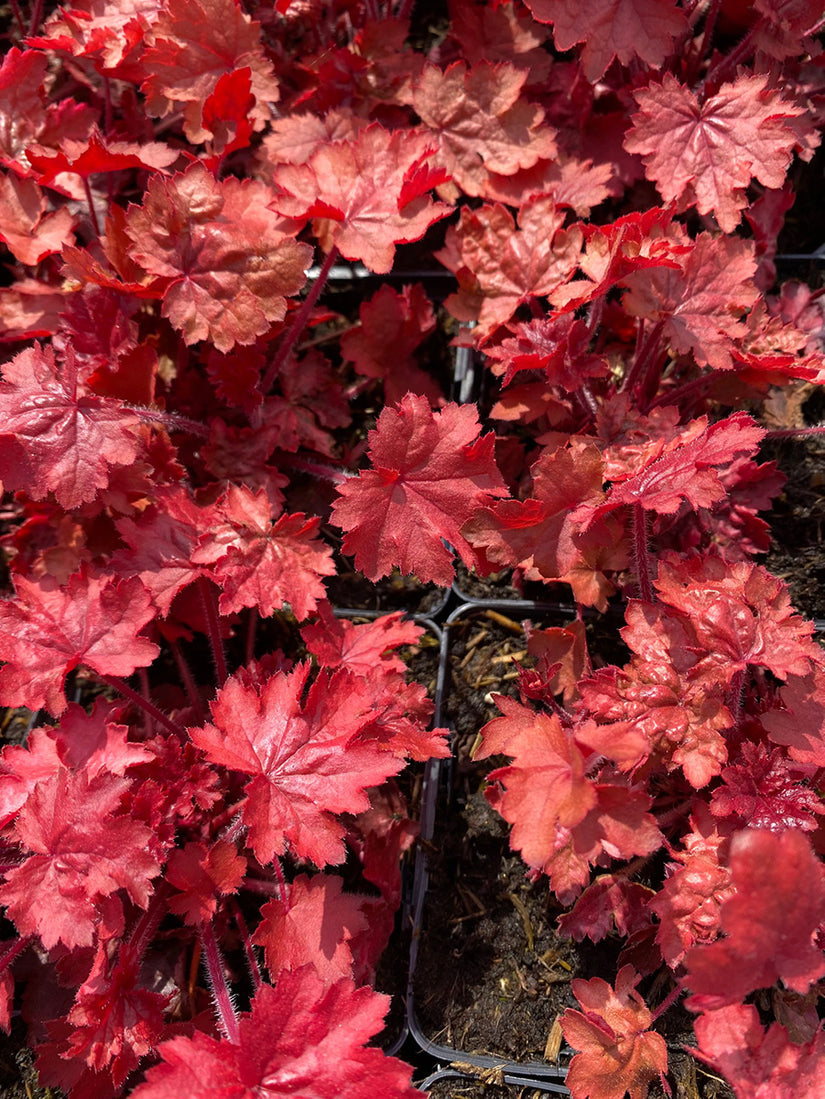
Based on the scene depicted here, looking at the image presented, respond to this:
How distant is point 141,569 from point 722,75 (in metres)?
1.93

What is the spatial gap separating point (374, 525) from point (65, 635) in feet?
2.22

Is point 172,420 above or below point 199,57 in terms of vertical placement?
below

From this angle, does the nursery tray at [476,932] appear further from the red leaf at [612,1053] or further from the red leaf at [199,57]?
the red leaf at [199,57]

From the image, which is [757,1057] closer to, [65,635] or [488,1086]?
[488,1086]

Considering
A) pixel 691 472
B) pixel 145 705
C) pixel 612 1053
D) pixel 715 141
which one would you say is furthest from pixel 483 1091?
pixel 715 141

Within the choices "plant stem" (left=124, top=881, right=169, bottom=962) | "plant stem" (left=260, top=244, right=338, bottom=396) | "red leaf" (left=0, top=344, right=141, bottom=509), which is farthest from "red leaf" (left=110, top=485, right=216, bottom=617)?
"plant stem" (left=124, top=881, right=169, bottom=962)

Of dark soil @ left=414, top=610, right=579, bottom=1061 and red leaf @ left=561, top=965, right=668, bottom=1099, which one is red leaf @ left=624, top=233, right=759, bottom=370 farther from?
red leaf @ left=561, top=965, right=668, bottom=1099

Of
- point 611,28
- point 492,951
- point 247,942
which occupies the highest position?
point 611,28

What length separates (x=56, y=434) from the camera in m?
1.70

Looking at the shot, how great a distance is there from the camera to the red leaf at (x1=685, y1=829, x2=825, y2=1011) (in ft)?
3.64

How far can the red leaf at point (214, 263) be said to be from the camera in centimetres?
174

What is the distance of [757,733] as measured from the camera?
5.35 feet

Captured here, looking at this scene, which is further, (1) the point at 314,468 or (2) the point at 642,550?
(1) the point at 314,468

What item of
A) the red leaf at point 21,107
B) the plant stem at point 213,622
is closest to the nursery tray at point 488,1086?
the plant stem at point 213,622
